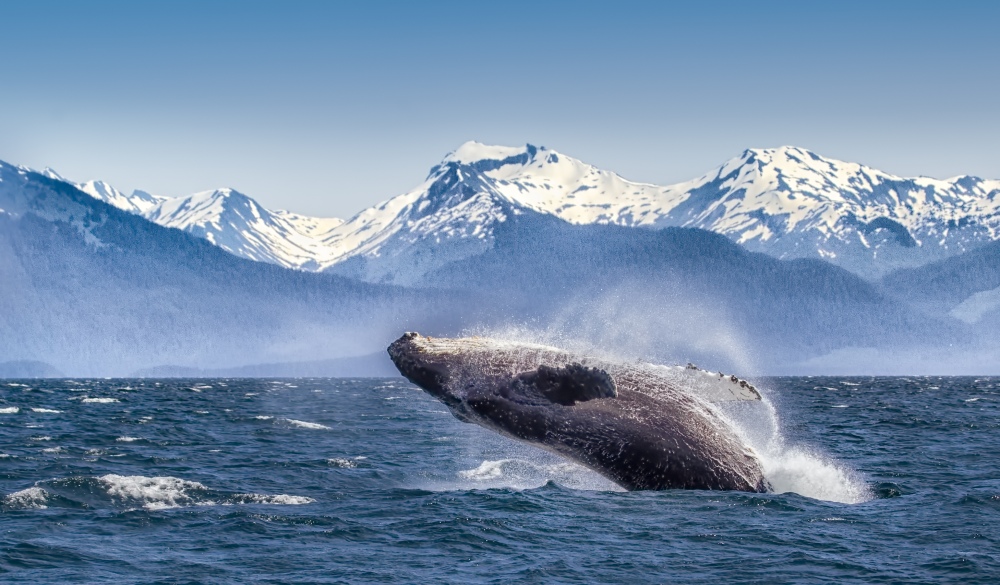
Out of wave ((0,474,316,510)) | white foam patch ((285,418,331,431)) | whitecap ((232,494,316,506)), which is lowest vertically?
wave ((0,474,316,510))

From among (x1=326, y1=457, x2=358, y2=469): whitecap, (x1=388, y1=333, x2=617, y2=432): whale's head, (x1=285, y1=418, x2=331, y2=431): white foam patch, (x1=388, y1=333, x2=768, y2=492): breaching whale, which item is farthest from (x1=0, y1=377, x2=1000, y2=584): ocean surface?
(x1=285, y1=418, x2=331, y2=431): white foam patch

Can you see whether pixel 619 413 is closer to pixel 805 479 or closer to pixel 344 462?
pixel 805 479

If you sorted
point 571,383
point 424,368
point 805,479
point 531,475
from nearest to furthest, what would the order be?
point 571,383
point 424,368
point 805,479
point 531,475

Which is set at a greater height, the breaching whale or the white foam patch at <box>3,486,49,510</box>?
the breaching whale

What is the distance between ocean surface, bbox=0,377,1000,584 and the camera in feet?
44.4

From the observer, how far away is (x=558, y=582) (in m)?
12.9

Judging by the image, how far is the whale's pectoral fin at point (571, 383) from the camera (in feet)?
50.6

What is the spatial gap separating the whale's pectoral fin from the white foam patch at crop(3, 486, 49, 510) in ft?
29.6

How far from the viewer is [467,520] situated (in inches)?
665

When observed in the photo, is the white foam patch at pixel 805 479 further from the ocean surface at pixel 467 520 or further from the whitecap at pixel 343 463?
the whitecap at pixel 343 463

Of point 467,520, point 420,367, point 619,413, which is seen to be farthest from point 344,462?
point 619,413

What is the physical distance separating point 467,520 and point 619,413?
3.03 m

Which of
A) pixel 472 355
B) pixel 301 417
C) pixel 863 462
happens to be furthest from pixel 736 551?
pixel 301 417

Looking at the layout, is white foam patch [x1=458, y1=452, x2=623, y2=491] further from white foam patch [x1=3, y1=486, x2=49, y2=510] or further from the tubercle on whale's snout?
white foam patch [x1=3, y1=486, x2=49, y2=510]
